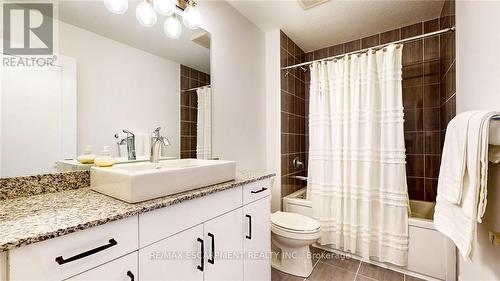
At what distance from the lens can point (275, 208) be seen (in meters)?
2.35

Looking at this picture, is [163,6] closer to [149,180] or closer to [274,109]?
[149,180]

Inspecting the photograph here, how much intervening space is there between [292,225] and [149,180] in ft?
4.63

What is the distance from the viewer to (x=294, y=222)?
1.97 metres

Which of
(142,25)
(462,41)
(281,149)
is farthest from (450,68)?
(142,25)

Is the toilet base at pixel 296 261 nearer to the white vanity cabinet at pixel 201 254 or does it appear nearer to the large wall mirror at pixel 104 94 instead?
the white vanity cabinet at pixel 201 254

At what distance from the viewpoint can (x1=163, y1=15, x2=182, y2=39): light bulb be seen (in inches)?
59.2

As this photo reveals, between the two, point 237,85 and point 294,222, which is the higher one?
point 237,85

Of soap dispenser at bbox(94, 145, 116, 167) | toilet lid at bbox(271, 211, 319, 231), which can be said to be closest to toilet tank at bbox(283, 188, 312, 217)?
toilet lid at bbox(271, 211, 319, 231)

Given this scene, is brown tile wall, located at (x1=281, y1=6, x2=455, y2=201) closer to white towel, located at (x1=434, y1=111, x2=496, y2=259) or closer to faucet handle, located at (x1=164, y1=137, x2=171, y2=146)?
faucet handle, located at (x1=164, y1=137, x2=171, y2=146)

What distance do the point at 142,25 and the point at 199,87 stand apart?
0.52 m

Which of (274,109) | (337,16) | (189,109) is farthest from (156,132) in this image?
(337,16)

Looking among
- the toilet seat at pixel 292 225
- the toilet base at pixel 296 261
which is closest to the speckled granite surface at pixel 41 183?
the toilet seat at pixel 292 225

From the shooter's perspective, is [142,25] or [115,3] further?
[142,25]

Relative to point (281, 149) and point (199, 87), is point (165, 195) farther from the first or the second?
point (281, 149)
